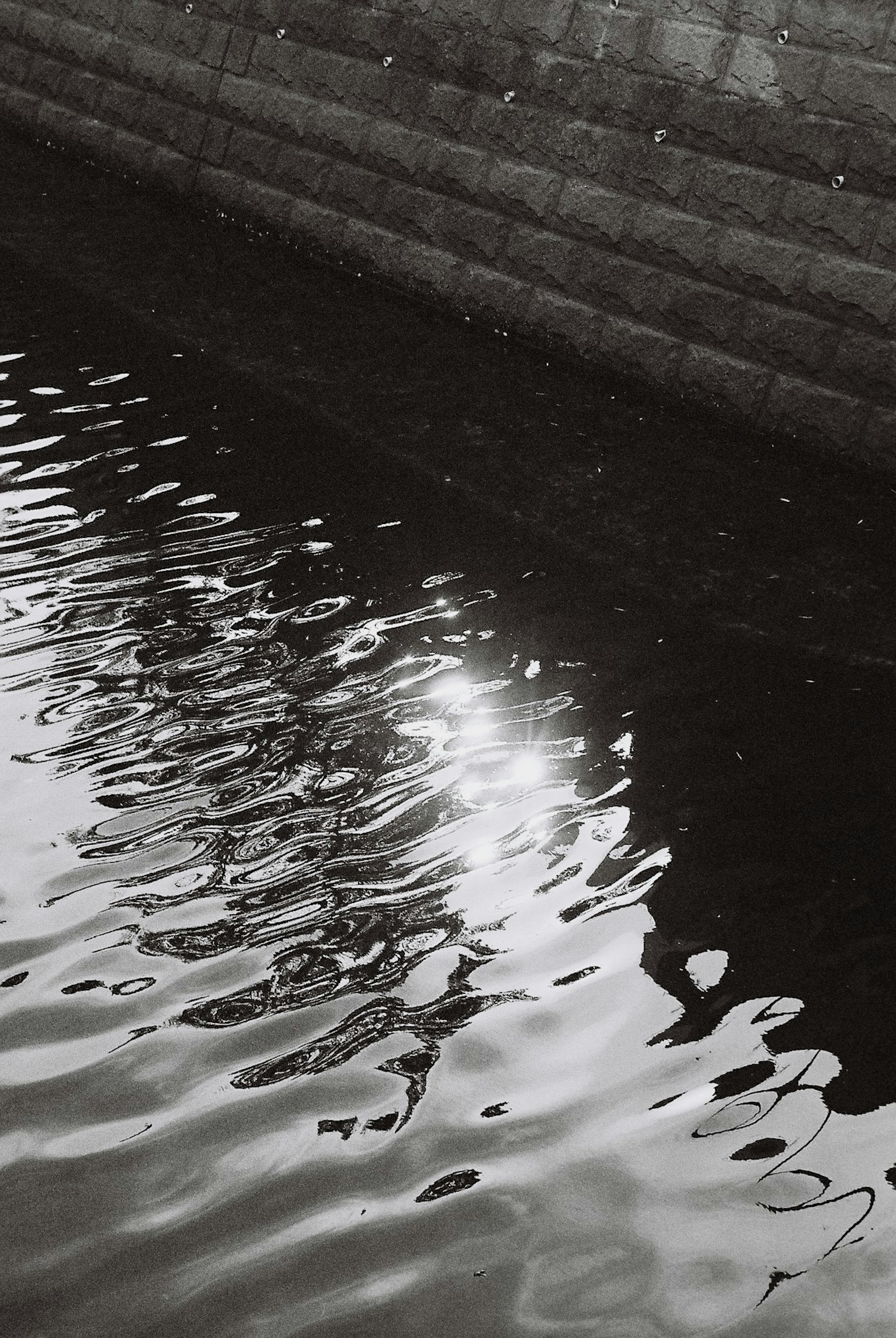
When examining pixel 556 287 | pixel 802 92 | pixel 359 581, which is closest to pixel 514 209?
pixel 556 287

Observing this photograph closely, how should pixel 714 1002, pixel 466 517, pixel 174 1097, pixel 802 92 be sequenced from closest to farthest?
pixel 174 1097 → pixel 714 1002 → pixel 466 517 → pixel 802 92

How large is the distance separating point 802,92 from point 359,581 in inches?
125

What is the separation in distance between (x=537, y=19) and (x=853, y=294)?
2.30 meters

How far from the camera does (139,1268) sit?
2441 mm

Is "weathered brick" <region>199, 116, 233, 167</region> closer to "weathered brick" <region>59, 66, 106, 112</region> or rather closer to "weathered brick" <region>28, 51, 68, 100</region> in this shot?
"weathered brick" <region>59, 66, 106, 112</region>

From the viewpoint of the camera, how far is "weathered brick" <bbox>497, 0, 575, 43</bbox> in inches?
275

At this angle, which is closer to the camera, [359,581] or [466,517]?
[359,581]

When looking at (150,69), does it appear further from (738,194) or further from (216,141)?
(738,194)

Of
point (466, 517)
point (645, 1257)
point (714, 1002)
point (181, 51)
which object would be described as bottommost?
point (645, 1257)

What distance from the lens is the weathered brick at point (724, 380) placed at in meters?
6.49

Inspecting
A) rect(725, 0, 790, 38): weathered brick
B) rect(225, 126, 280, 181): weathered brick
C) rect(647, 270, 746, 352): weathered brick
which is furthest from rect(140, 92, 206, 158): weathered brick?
rect(725, 0, 790, 38): weathered brick

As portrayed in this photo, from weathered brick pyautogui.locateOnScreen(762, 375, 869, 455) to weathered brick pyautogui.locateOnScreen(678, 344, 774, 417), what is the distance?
7 cm

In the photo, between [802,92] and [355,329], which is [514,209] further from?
[802,92]

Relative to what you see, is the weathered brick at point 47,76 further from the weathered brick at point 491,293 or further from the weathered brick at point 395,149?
the weathered brick at point 491,293
